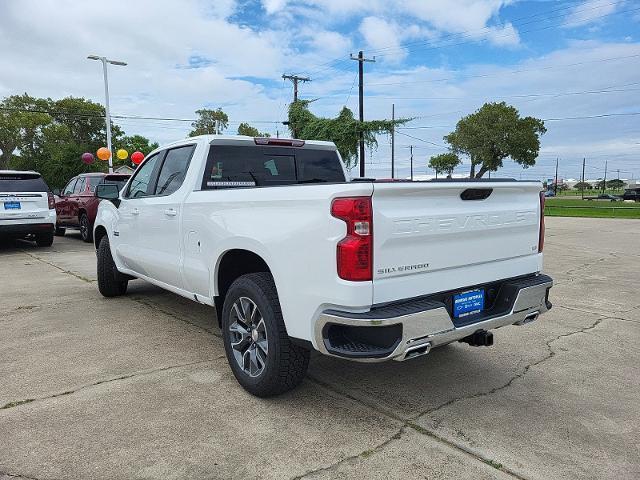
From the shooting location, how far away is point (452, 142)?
63.0m

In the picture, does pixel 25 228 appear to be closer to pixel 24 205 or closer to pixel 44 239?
pixel 24 205

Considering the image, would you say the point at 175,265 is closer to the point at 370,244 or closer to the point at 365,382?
the point at 365,382

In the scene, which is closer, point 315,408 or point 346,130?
point 315,408

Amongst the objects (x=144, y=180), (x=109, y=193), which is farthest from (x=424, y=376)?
(x=109, y=193)

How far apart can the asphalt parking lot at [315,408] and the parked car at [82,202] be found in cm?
750

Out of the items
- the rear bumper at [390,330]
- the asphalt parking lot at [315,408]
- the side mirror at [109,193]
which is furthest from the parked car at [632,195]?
the rear bumper at [390,330]

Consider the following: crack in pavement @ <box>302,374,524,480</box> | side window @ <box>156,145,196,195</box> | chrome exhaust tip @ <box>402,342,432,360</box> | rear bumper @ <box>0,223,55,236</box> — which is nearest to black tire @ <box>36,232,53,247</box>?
rear bumper @ <box>0,223,55,236</box>

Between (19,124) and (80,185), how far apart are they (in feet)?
161

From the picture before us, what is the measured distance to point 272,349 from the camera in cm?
328

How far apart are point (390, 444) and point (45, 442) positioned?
1993 mm

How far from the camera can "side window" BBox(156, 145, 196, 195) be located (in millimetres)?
4645

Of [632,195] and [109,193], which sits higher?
[109,193]

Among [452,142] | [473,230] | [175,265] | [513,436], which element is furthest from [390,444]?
[452,142]

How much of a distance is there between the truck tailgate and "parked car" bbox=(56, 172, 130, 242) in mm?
10639
